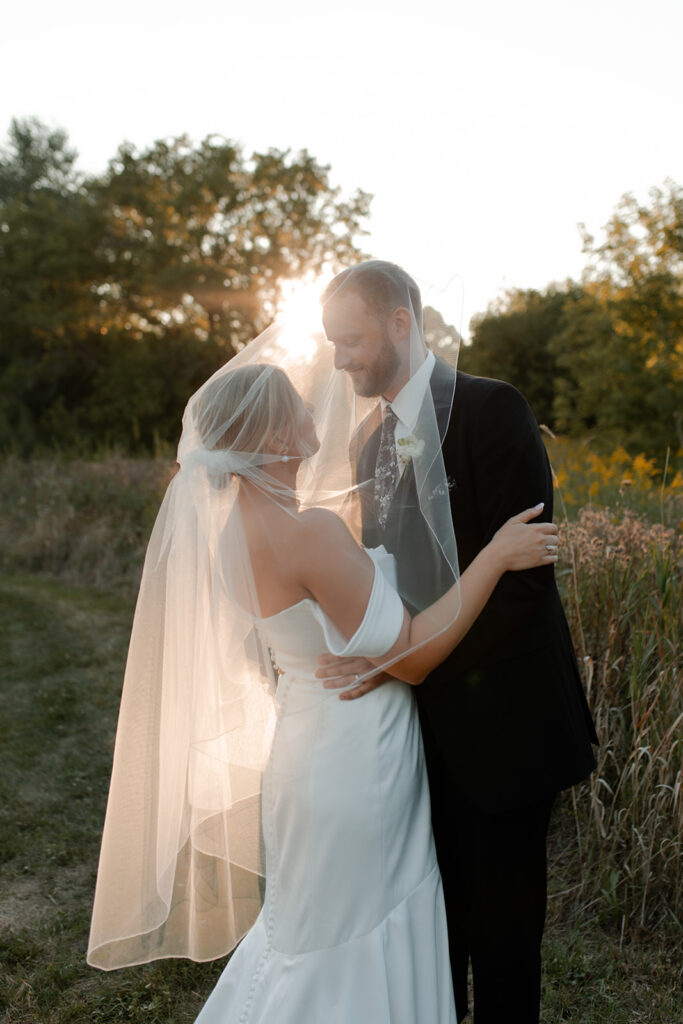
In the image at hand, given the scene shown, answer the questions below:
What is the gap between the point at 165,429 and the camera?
2408 centimetres

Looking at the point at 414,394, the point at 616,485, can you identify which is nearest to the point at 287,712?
the point at 414,394

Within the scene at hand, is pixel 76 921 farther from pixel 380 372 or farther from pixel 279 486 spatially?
pixel 380 372

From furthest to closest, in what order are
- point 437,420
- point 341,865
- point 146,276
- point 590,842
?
point 146,276 < point 590,842 < point 437,420 < point 341,865

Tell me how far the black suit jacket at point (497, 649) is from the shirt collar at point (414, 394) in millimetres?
26

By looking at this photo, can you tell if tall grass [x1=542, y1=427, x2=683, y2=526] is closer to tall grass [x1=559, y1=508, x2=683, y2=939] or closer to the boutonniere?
tall grass [x1=559, y1=508, x2=683, y2=939]

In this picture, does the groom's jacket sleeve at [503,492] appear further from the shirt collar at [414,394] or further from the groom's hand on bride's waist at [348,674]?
the groom's hand on bride's waist at [348,674]

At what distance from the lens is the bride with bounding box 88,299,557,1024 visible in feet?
6.94

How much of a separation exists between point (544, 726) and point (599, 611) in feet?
5.70

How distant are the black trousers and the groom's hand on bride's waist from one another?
0.49 m

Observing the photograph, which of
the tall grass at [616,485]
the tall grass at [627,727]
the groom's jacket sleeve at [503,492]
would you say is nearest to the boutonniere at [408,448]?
the groom's jacket sleeve at [503,492]

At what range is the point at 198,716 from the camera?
2371 mm

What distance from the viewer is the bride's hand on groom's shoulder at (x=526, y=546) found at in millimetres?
2113

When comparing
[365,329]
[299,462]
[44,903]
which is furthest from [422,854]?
[44,903]

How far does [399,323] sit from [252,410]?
53 cm
